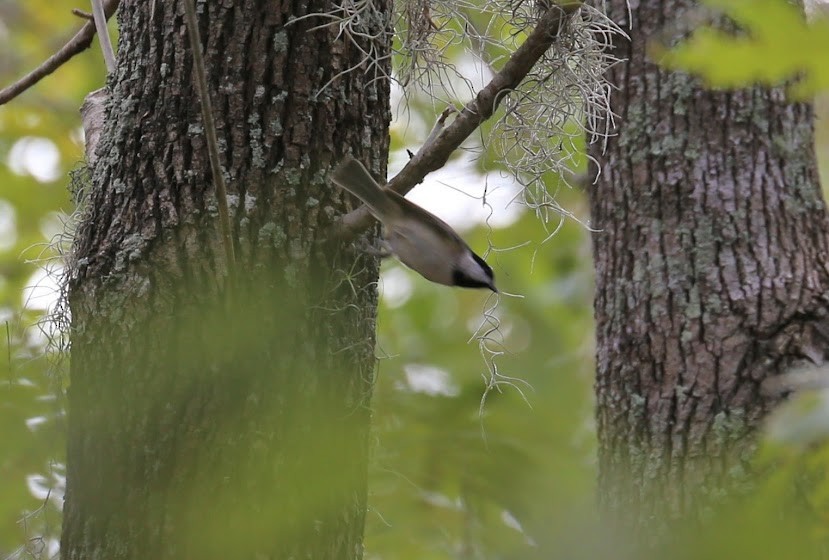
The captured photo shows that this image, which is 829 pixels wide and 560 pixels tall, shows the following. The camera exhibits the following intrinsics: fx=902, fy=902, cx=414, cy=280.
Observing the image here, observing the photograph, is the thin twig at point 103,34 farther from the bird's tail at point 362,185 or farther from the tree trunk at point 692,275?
the tree trunk at point 692,275

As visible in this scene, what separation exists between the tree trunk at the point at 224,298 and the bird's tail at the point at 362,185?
7cm

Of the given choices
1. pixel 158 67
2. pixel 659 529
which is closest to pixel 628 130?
pixel 659 529

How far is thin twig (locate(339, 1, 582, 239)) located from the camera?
148 cm

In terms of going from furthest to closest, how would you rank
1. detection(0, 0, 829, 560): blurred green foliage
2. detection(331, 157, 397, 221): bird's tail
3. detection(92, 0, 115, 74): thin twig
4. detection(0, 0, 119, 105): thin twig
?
1. detection(0, 0, 119, 105): thin twig
2. detection(92, 0, 115, 74): thin twig
3. detection(331, 157, 397, 221): bird's tail
4. detection(0, 0, 829, 560): blurred green foliage

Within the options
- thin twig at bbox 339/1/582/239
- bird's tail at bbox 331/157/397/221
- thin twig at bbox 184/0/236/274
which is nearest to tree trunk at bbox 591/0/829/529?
thin twig at bbox 339/1/582/239

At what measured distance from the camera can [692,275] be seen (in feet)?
8.52

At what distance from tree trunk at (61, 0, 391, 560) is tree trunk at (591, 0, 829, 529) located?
1060mm

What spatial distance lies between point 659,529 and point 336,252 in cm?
141

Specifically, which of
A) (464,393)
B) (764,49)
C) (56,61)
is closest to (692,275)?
(464,393)

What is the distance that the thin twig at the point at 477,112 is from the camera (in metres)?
1.48

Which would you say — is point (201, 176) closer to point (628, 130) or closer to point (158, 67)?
point (158, 67)

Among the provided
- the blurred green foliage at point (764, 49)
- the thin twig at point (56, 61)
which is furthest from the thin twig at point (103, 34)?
the blurred green foliage at point (764, 49)

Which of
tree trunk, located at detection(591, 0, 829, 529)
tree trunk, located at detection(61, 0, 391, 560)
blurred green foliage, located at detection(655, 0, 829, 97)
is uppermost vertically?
tree trunk, located at detection(591, 0, 829, 529)

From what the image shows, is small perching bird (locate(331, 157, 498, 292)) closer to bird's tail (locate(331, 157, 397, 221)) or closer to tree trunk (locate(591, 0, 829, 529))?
bird's tail (locate(331, 157, 397, 221))
